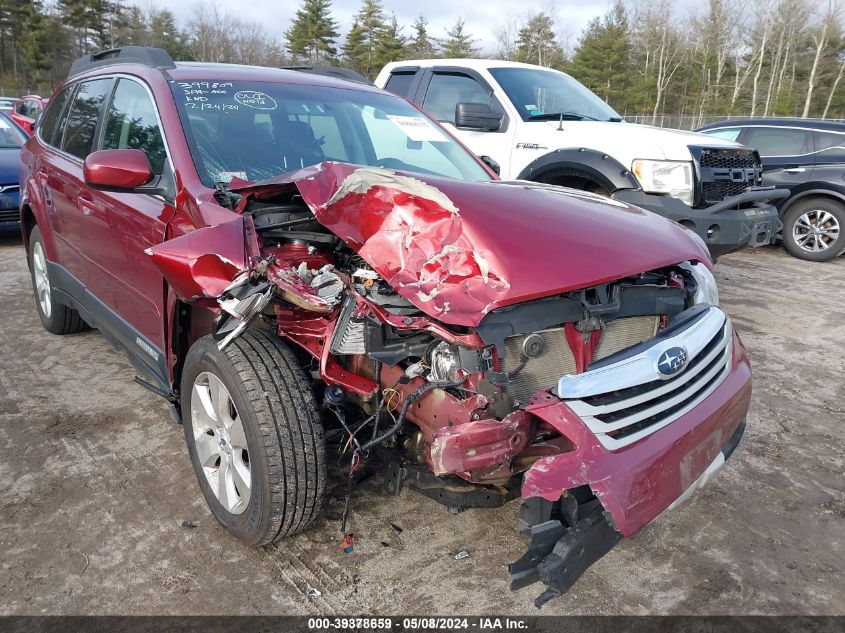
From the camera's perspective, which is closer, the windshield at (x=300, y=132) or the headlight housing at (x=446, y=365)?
the headlight housing at (x=446, y=365)

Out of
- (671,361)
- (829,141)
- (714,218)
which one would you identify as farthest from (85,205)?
(829,141)

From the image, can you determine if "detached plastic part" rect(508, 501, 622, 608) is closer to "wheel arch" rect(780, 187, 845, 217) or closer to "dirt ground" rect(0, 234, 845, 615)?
"dirt ground" rect(0, 234, 845, 615)

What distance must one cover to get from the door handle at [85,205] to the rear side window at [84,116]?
0.28 m

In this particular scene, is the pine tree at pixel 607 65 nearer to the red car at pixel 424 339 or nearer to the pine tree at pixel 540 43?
the pine tree at pixel 540 43

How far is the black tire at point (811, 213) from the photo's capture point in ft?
27.5

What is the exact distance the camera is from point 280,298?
2.27 meters

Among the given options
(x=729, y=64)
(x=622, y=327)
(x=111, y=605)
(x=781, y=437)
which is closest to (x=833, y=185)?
(x=781, y=437)

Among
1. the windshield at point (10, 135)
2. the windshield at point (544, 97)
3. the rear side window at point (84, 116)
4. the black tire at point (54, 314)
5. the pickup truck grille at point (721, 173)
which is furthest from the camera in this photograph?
the windshield at point (10, 135)

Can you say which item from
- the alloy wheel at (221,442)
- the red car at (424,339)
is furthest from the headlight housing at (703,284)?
the alloy wheel at (221,442)

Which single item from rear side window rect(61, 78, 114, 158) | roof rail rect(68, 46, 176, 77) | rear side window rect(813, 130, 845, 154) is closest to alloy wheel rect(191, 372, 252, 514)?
roof rail rect(68, 46, 176, 77)

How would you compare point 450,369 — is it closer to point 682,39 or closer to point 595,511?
point 595,511

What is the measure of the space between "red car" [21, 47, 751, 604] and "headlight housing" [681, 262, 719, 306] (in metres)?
0.01

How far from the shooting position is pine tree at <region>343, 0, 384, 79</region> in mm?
54938

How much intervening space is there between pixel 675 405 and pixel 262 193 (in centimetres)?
169
